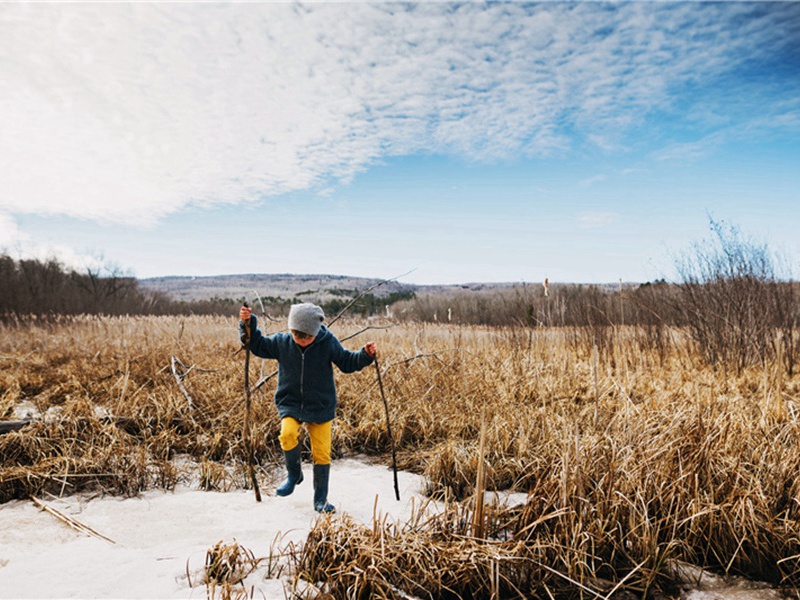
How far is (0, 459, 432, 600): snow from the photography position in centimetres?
235

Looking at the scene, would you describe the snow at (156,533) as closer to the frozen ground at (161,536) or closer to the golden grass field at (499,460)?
the frozen ground at (161,536)

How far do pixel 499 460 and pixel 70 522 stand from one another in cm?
315

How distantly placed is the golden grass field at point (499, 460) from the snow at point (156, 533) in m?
0.26

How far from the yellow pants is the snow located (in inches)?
15.6

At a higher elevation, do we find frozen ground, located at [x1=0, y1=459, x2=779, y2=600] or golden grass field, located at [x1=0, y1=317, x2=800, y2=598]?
golden grass field, located at [x1=0, y1=317, x2=800, y2=598]

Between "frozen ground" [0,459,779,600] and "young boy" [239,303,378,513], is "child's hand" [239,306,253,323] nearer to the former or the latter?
"young boy" [239,303,378,513]

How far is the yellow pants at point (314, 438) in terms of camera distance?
10.8ft

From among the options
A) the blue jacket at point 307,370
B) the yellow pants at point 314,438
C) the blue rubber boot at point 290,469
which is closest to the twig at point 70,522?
the blue rubber boot at point 290,469

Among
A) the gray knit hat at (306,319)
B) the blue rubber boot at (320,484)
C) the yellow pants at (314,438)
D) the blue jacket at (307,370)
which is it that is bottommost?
the blue rubber boot at (320,484)

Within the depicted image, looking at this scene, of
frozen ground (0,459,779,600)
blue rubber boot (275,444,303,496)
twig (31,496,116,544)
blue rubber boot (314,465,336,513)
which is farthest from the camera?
blue rubber boot (275,444,303,496)

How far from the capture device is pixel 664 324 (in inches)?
353

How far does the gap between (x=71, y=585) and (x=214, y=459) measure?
2.08 m

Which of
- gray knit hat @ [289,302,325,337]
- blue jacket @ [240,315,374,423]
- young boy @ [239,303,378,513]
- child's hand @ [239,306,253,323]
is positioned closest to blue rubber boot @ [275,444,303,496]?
young boy @ [239,303,378,513]

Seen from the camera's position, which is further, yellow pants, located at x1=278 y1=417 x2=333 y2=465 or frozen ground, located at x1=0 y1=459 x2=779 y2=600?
Result: yellow pants, located at x1=278 y1=417 x2=333 y2=465
